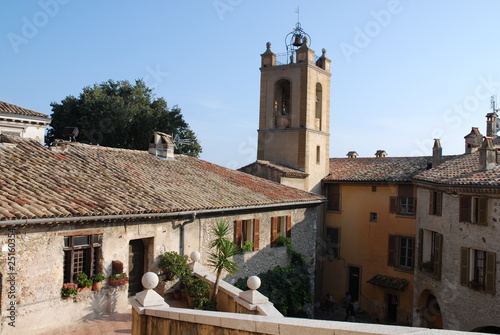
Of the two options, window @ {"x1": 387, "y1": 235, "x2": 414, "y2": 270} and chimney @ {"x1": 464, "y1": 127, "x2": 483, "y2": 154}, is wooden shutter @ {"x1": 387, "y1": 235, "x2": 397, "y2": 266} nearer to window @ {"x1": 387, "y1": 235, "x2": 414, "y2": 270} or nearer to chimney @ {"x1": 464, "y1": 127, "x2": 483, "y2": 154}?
window @ {"x1": 387, "y1": 235, "x2": 414, "y2": 270}

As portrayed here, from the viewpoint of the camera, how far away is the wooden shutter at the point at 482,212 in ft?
56.2

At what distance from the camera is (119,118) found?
36.8 metres

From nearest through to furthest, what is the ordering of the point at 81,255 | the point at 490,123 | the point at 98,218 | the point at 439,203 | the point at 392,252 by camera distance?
the point at 98,218
the point at 81,255
the point at 439,203
the point at 392,252
the point at 490,123

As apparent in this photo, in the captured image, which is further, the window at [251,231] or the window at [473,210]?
the window at [251,231]

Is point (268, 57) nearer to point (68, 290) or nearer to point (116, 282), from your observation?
point (116, 282)

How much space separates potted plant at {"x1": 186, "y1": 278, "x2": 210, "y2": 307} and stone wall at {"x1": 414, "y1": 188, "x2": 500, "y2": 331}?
428 inches

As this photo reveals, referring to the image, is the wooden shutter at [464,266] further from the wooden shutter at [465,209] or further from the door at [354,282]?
the door at [354,282]

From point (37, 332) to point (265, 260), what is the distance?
9.63 metres

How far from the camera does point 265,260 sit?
59.9 feet

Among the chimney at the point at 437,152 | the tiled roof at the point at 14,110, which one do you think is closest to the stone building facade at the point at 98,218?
the chimney at the point at 437,152

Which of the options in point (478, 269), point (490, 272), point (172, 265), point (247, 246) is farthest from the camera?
point (478, 269)

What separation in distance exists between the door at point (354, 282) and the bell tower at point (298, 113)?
535 centimetres

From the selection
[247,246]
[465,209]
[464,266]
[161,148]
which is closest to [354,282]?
[464,266]

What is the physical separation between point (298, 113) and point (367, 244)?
29.7 ft
